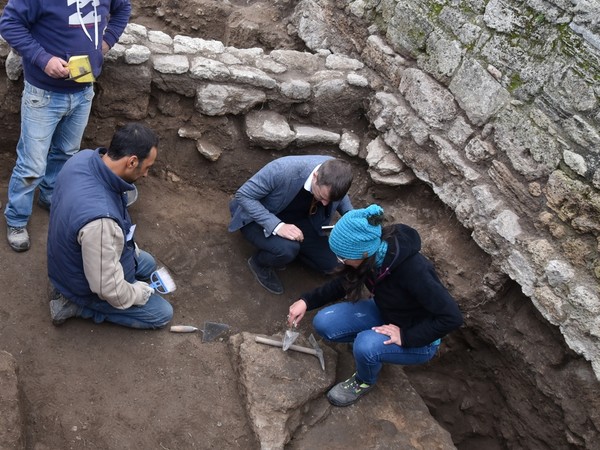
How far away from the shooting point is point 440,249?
5121 millimetres

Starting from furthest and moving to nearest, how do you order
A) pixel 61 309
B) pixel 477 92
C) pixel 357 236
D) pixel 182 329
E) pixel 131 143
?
pixel 477 92 → pixel 182 329 → pixel 61 309 → pixel 131 143 → pixel 357 236

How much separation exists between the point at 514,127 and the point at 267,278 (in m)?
2.32

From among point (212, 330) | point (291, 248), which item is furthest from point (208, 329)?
point (291, 248)

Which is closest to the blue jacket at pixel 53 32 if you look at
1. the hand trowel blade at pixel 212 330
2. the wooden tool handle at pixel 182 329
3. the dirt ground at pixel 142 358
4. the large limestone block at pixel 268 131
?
the dirt ground at pixel 142 358

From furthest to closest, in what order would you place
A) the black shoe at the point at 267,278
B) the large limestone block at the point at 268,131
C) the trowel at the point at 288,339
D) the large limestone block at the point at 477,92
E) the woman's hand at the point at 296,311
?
the large limestone block at the point at 268,131
the black shoe at the point at 267,278
the large limestone block at the point at 477,92
the trowel at the point at 288,339
the woman's hand at the point at 296,311

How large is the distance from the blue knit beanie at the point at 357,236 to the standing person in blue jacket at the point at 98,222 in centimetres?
126

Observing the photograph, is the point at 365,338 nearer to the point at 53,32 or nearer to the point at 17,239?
the point at 17,239

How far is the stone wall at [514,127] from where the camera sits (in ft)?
13.8

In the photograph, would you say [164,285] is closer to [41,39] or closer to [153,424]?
[153,424]

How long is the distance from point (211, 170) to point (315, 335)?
1.92m

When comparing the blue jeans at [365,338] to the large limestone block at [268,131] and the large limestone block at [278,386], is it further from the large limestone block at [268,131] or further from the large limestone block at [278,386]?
the large limestone block at [268,131]

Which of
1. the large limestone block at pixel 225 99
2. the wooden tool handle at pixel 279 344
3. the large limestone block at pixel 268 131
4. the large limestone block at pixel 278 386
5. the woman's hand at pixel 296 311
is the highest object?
the large limestone block at pixel 225 99

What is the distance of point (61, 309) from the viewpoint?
4.21 metres

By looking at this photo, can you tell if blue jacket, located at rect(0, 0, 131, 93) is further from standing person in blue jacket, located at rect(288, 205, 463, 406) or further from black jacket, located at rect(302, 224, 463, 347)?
black jacket, located at rect(302, 224, 463, 347)
